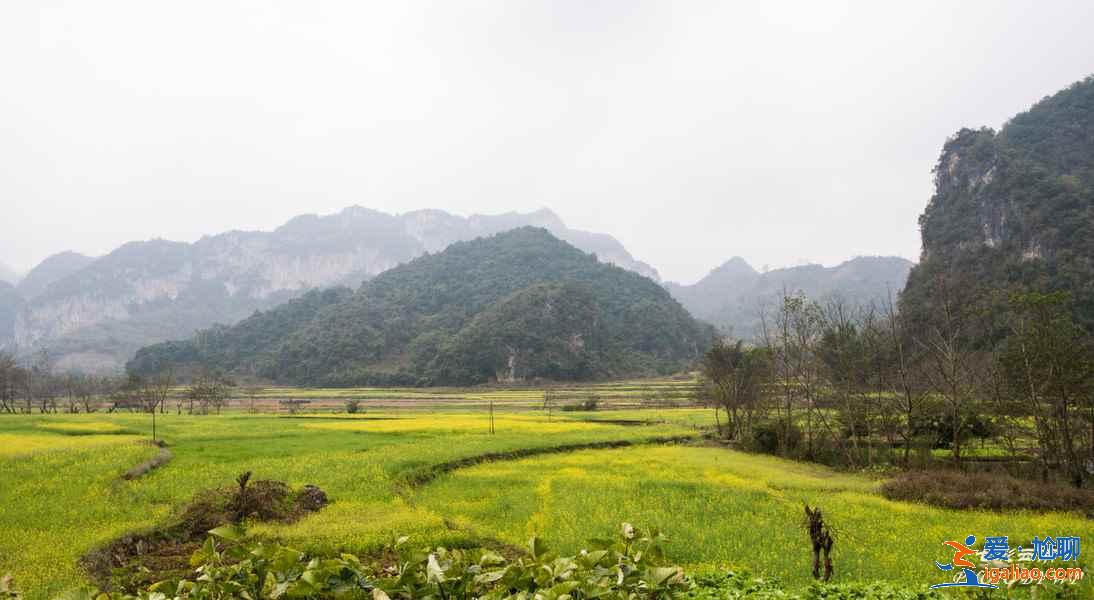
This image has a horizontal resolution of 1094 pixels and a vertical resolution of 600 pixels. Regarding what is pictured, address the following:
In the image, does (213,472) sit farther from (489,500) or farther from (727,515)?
(727,515)

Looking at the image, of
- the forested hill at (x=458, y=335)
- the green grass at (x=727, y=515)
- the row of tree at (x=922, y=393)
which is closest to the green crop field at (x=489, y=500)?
the green grass at (x=727, y=515)

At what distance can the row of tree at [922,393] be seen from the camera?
18.4 m

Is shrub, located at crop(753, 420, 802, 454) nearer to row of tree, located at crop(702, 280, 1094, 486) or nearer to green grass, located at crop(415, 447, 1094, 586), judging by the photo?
row of tree, located at crop(702, 280, 1094, 486)

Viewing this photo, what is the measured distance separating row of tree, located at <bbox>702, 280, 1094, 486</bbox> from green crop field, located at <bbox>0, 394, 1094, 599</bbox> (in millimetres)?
3226

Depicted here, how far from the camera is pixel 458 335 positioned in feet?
315

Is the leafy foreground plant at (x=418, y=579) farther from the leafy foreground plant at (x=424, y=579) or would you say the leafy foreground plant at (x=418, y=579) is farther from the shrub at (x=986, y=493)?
the shrub at (x=986, y=493)

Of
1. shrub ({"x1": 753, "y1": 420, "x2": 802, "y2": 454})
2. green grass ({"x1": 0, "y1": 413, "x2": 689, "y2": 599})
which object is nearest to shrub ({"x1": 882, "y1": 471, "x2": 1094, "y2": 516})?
shrub ({"x1": 753, "y1": 420, "x2": 802, "y2": 454})

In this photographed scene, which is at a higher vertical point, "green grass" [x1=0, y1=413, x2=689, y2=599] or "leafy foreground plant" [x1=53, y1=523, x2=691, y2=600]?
"leafy foreground plant" [x1=53, y1=523, x2=691, y2=600]

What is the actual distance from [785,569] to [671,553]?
196cm

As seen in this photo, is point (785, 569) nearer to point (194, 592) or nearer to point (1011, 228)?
point (194, 592)

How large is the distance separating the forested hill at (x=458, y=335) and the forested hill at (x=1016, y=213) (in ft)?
138

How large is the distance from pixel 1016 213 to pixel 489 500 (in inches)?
2947

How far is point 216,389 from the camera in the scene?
55281 mm

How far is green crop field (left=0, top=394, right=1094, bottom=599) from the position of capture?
35.1 ft
